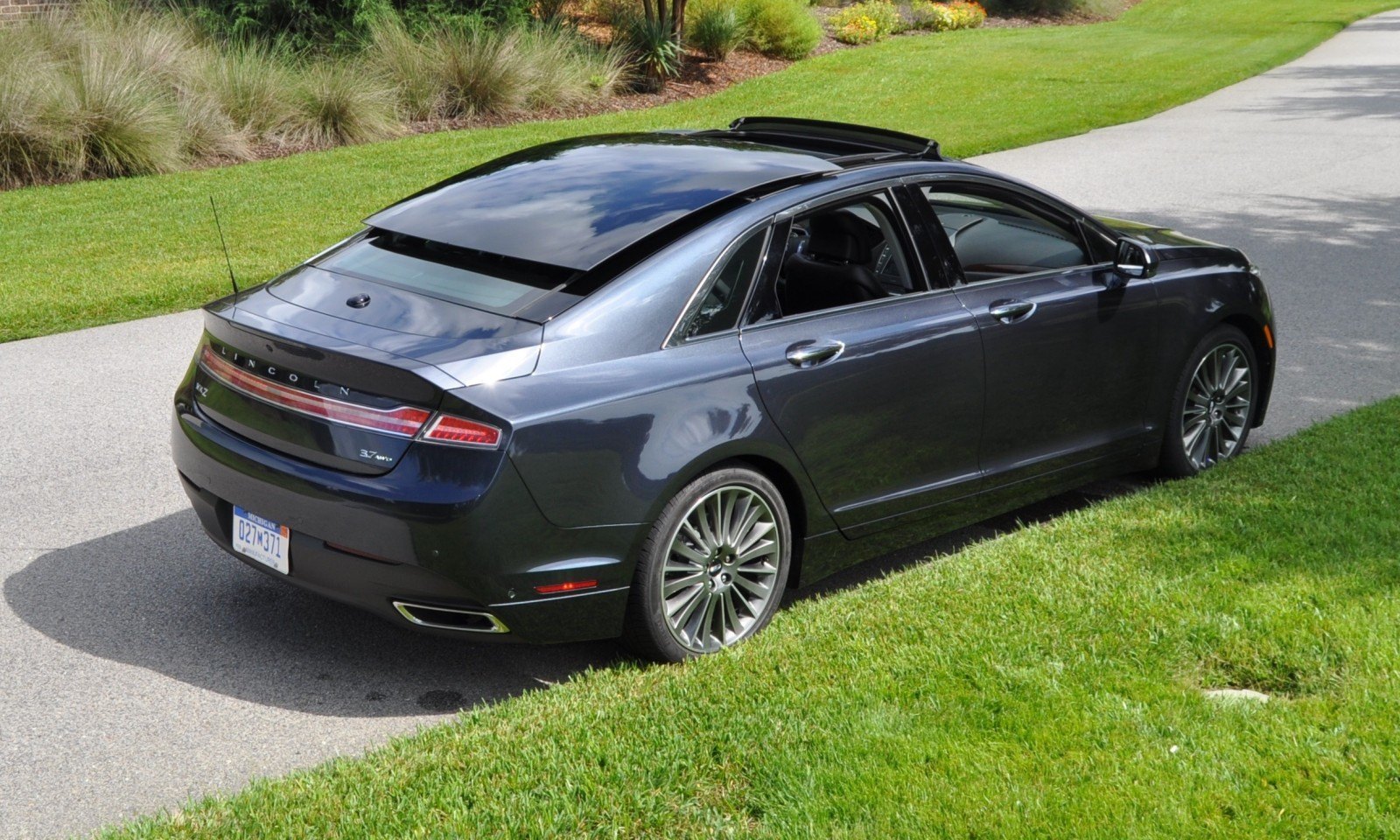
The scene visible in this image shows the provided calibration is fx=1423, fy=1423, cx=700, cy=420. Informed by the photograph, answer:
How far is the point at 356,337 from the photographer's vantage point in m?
4.33

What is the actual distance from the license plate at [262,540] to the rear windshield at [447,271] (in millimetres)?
885

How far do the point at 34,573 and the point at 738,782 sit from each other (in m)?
3.08

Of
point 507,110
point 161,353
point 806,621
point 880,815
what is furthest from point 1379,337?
point 507,110

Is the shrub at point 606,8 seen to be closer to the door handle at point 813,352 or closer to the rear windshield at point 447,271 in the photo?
the rear windshield at point 447,271

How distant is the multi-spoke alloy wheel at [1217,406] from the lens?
6.43 metres

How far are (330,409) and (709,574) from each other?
131cm

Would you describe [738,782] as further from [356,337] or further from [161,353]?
[161,353]

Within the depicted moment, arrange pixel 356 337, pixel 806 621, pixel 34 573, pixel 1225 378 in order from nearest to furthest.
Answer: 1. pixel 356 337
2. pixel 806 621
3. pixel 34 573
4. pixel 1225 378

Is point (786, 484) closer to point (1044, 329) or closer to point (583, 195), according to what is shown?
point (583, 195)

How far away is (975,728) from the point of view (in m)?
4.07

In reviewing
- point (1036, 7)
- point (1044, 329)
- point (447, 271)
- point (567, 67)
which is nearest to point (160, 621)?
point (447, 271)

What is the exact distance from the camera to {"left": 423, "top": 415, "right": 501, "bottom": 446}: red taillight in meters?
4.09

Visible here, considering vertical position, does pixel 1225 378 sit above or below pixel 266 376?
below

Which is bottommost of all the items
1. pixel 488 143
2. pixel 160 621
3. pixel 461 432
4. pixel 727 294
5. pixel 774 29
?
pixel 488 143
